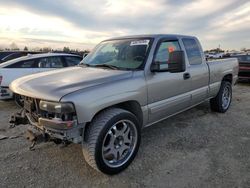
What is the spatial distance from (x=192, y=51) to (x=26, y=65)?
488 centimetres

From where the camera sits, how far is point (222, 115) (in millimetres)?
5781

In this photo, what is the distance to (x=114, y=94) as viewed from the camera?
3.07 meters

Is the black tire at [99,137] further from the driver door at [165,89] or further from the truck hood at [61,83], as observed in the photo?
the driver door at [165,89]

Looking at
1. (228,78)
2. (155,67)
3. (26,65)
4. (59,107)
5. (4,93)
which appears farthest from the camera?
(26,65)

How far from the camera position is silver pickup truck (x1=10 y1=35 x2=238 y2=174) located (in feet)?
9.04

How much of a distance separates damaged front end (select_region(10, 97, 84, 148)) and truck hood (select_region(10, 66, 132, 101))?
0.10 metres

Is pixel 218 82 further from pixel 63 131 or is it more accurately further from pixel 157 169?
pixel 63 131

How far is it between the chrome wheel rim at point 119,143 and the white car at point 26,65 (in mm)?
3928

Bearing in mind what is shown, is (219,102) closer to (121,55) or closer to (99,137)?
(121,55)

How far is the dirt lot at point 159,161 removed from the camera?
9.88 feet

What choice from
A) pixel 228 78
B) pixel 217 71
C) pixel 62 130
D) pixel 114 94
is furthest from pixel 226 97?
pixel 62 130

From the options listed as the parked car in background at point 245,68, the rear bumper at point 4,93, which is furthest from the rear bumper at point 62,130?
the parked car in background at point 245,68

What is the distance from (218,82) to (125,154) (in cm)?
329

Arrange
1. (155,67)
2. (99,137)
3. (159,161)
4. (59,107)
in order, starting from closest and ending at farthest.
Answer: (59,107) < (99,137) < (159,161) < (155,67)
